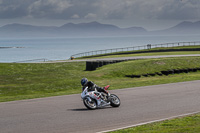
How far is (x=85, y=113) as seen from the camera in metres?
12.4

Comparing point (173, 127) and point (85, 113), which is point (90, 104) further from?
point (173, 127)

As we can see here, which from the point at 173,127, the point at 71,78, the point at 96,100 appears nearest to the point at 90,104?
the point at 96,100

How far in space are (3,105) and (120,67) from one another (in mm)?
19881

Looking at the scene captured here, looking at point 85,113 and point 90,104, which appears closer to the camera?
point 85,113

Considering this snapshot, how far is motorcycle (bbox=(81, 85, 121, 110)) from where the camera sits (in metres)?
13.1

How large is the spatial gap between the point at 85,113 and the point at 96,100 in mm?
1028

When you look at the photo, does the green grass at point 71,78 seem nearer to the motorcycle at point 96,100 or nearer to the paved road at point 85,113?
the paved road at point 85,113

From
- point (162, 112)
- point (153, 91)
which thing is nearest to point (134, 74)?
point (153, 91)

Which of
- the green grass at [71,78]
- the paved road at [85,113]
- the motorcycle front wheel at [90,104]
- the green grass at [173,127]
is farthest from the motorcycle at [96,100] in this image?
the green grass at [71,78]

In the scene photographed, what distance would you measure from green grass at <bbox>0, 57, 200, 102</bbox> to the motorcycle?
7.12 metres

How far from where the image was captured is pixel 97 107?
13.4 metres

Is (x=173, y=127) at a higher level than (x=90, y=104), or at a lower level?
lower

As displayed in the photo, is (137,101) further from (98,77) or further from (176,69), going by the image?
(176,69)

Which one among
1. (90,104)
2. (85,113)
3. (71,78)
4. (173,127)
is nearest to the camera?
(173,127)
